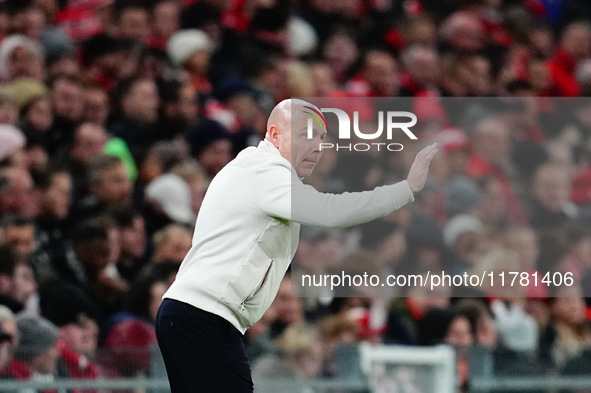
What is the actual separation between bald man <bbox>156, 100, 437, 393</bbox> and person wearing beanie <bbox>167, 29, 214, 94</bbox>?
487 centimetres

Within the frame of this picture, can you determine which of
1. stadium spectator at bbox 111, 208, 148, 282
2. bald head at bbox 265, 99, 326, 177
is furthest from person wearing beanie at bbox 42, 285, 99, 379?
bald head at bbox 265, 99, 326, 177

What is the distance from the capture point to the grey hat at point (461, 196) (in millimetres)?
8625

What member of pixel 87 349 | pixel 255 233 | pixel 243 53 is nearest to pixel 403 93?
pixel 243 53

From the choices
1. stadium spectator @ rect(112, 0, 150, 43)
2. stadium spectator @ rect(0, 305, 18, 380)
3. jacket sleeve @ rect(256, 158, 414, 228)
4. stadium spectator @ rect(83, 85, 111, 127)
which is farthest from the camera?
stadium spectator @ rect(112, 0, 150, 43)

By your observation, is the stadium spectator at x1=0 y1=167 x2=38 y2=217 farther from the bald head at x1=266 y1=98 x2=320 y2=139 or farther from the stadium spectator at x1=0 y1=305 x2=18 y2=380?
the bald head at x1=266 y1=98 x2=320 y2=139

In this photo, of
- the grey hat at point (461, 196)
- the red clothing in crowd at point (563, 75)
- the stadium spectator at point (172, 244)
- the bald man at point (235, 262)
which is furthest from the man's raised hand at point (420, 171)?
the red clothing in crowd at point (563, 75)

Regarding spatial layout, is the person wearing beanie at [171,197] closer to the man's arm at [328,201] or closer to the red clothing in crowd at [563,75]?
the man's arm at [328,201]

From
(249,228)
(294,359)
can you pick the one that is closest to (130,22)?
(294,359)

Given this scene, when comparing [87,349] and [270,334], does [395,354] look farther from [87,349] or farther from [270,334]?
[87,349]

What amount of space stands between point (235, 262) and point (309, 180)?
12.9 feet

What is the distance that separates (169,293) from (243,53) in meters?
5.58

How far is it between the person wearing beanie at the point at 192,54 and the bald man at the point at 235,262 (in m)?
4.87

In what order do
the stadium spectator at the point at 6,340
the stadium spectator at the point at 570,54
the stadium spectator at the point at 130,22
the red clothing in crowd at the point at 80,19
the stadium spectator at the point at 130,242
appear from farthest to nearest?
the stadium spectator at the point at 570,54
the stadium spectator at the point at 130,22
the red clothing in crowd at the point at 80,19
the stadium spectator at the point at 130,242
the stadium spectator at the point at 6,340

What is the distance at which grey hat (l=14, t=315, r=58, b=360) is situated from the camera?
6086 mm
